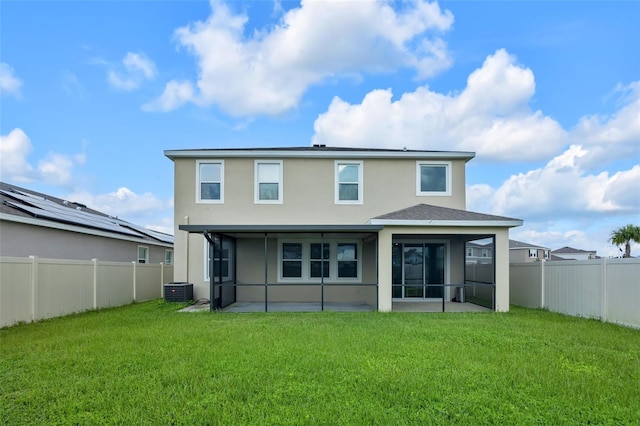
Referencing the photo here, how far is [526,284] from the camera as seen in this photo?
12.4 m

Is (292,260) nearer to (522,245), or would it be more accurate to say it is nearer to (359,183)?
(359,183)

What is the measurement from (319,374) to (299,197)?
8.59m

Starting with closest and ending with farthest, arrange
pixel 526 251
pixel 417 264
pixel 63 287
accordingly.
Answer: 1. pixel 63 287
2. pixel 417 264
3. pixel 526 251

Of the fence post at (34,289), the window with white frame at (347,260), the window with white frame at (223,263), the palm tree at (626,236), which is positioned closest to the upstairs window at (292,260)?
the window with white frame at (347,260)

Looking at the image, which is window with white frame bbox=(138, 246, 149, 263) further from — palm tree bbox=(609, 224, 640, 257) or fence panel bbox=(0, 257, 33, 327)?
palm tree bbox=(609, 224, 640, 257)

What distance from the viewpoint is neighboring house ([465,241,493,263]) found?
40.1 feet

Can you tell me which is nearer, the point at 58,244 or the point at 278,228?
the point at 278,228

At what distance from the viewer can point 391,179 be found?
524 inches

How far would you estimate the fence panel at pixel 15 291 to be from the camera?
8234 millimetres

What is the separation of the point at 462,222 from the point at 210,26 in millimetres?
10187

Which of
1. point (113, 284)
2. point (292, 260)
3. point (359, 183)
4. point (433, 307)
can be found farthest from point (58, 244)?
point (433, 307)

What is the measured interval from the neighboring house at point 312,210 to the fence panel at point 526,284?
1733 mm

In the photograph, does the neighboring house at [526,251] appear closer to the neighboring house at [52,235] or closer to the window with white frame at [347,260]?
the window with white frame at [347,260]

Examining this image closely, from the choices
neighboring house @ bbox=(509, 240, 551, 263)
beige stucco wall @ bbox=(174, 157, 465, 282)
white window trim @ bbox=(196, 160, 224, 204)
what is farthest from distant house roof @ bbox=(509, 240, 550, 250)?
white window trim @ bbox=(196, 160, 224, 204)
